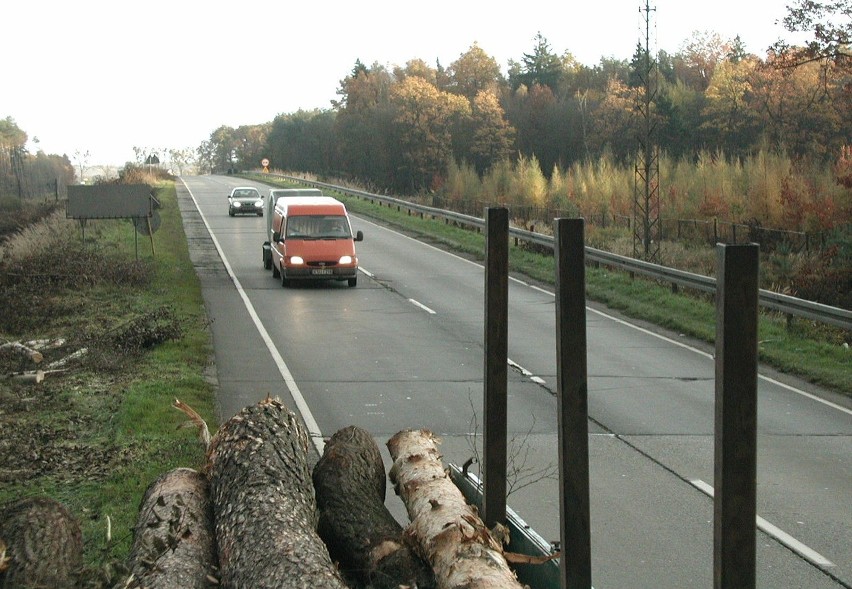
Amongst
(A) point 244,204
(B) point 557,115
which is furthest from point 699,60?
(A) point 244,204

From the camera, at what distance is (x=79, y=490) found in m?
9.56

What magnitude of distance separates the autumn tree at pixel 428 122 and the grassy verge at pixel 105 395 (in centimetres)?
6118

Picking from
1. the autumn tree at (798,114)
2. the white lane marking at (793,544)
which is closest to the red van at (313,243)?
the white lane marking at (793,544)

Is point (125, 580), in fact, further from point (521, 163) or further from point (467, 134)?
point (467, 134)

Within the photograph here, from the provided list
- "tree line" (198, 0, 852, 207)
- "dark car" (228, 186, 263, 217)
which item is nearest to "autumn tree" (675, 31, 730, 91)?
"tree line" (198, 0, 852, 207)

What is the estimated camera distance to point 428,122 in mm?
87562

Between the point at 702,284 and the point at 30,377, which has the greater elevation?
the point at 702,284

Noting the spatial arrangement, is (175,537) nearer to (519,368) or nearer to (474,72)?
(519,368)

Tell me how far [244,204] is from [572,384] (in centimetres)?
4845

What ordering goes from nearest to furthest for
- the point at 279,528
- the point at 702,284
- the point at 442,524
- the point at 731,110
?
the point at 279,528, the point at 442,524, the point at 702,284, the point at 731,110

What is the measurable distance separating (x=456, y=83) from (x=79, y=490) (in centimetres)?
11102

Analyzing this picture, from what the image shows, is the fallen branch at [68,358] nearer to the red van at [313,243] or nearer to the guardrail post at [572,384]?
the red van at [313,243]

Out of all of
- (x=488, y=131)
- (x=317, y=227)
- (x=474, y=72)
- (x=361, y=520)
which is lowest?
(x=361, y=520)

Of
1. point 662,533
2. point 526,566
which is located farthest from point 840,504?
point 526,566
